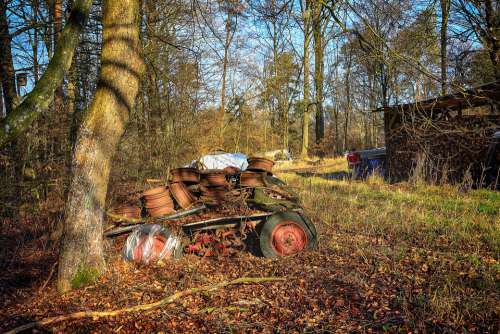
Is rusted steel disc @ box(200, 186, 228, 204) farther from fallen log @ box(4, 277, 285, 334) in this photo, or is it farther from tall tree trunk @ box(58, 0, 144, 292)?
tall tree trunk @ box(58, 0, 144, 292)

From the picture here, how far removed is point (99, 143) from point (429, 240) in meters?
4.98

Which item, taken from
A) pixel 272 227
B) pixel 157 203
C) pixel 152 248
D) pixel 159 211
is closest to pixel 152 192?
pixel 157 203

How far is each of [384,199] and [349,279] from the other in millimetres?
5066

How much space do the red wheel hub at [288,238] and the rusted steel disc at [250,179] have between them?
94 cm

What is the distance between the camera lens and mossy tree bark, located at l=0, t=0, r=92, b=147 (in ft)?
10.9

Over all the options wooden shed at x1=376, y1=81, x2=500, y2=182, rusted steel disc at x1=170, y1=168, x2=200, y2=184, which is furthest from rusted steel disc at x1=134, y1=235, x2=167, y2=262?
wooden shed at x1=376, y1=81, x2=500, y2=182

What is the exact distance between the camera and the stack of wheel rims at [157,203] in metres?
5.52

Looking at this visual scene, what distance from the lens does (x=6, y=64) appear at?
8.05 metres

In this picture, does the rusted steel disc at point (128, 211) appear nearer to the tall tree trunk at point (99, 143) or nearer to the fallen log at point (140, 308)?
the tall tree trunk at point (99, 143)

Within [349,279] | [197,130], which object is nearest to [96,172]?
[349,279]

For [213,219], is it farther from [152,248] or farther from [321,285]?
[321,285]

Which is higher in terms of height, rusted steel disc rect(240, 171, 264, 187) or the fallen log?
rusted steel disc rect(240, 171, 264, 187)

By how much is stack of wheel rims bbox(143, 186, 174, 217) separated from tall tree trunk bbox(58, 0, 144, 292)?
3.72 ft

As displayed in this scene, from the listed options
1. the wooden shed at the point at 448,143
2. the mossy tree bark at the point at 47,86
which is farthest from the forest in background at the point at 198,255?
the wooden shed at the point at 448,143
